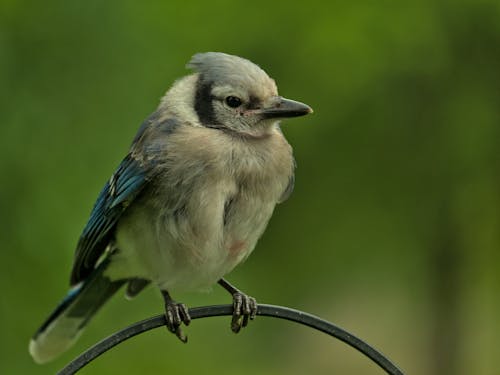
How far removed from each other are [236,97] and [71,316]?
121 cm

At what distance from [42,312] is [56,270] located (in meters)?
0.22

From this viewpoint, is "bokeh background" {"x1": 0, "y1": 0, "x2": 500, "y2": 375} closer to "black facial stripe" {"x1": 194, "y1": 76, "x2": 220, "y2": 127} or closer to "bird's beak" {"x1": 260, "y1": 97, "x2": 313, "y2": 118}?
"black facial stripe" {"x1": 194, "y1": 76, "x2": 220, "y2": 127}

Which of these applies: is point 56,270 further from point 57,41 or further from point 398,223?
point 398,223

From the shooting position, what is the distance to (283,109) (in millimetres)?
3236

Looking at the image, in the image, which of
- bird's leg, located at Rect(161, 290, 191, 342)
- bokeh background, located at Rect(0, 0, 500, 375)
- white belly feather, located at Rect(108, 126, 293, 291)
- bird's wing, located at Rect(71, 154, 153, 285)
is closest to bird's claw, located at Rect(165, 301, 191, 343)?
bird's leg, located at Rect(161, 290, 191, 342)

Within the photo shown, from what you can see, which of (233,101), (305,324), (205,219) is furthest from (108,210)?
(305,324)

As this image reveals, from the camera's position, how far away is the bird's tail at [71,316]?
3668mm

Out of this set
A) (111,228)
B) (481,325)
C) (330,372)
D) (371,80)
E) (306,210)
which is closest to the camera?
(111,228)

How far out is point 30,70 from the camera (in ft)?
14.2

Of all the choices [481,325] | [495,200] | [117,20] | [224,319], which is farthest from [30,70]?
[481,325]

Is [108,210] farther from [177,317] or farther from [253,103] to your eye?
[253,103]

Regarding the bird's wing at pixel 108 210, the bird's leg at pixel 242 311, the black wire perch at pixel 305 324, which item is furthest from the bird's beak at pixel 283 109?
the black wire perch at pixel 305 324

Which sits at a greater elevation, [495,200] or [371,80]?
[371,80]

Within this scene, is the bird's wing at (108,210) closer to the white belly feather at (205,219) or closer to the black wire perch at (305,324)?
the white belly feather at (205,219)
